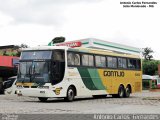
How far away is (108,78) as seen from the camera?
2816 cm

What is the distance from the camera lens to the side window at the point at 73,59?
2361 centimetres

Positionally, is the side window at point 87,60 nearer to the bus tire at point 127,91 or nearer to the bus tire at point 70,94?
the bus tire at point 70,94

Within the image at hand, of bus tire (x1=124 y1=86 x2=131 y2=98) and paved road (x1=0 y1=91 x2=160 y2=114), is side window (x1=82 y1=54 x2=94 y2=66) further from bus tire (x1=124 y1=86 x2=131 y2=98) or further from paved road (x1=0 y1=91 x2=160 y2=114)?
bus tire (x1=124 y1=86 x2=131 y2=98)

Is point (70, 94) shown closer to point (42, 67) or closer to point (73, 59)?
point (73, 59)

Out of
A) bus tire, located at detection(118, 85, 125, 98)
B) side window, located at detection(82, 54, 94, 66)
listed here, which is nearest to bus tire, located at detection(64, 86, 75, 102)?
side window, located at detection(82, 54, 94, 66)

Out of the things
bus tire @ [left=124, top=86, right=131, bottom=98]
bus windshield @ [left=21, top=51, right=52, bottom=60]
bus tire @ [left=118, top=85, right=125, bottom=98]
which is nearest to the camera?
bus windshield @ [left=21, top=51, right=52, bottom=60]

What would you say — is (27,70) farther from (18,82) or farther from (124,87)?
(124,87)

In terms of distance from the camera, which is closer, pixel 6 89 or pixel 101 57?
pixel 101 57

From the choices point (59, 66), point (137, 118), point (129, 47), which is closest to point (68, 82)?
point (59, 66)

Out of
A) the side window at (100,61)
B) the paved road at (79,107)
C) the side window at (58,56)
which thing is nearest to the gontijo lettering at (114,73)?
the side window at (100,61)

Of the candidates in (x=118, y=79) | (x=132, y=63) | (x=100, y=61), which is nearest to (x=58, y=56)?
(x=100, y=61)

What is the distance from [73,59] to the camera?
24.1 metres

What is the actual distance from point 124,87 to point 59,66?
9.18 metres

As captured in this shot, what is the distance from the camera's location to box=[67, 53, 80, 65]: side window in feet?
77.5
